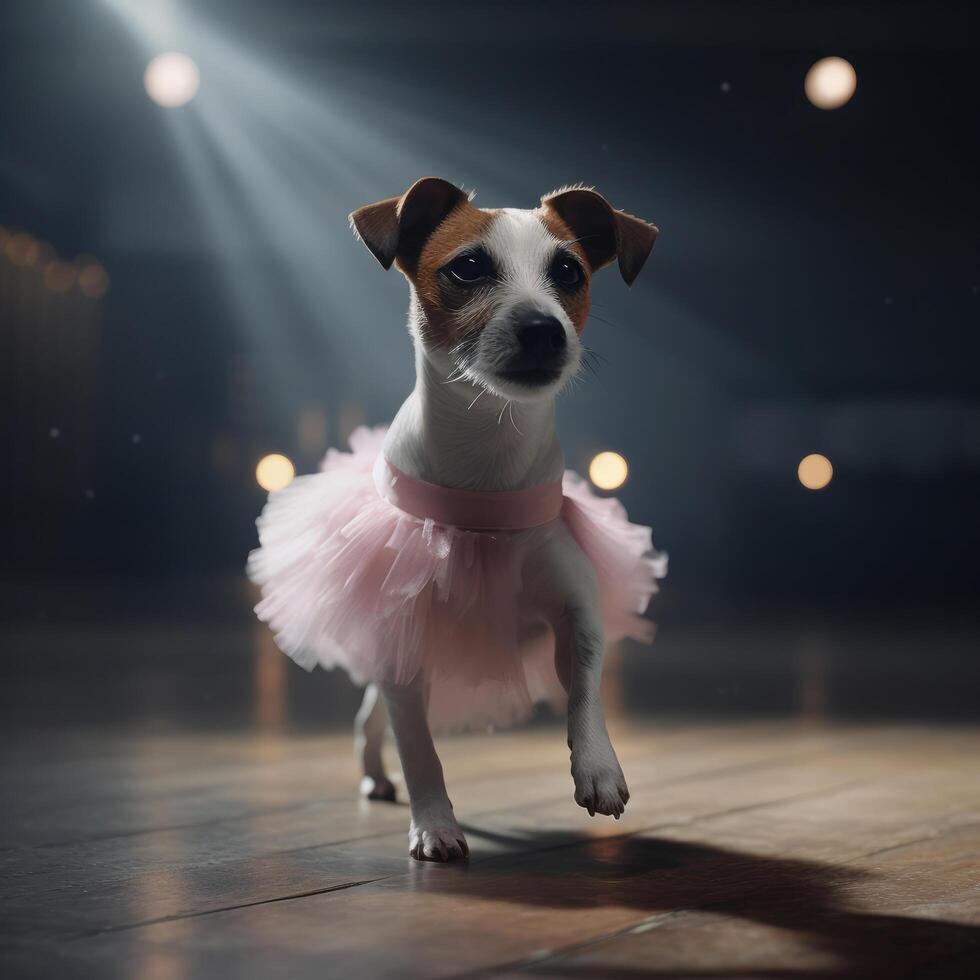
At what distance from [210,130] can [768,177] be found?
3.18 meters

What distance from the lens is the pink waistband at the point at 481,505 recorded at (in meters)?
1.94

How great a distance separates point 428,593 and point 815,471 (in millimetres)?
7508

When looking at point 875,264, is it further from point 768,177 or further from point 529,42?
point 529,42

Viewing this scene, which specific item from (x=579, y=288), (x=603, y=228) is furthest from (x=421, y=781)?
(x=603, y=228)

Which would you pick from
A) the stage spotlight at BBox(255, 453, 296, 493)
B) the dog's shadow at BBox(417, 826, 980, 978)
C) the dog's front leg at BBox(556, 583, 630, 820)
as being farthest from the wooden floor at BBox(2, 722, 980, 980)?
the stage spotlight at BBox(255, 453, 296, 493)

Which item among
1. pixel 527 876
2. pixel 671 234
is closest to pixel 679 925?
pixel 527 876

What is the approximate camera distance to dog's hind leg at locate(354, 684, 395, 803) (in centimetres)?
238

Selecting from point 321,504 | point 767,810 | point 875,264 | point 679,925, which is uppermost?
point 875,264

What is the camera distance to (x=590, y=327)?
835 centimetres

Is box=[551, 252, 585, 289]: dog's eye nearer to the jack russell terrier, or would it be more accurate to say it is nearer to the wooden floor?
the jack russell terrier

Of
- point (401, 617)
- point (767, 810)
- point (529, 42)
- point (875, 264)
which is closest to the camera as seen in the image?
point (401, 617)

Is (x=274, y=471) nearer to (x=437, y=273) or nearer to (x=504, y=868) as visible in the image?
(x=437, y=273)

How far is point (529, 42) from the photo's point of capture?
640cm

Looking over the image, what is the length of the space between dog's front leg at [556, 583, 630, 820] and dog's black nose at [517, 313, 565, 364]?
35 cm
